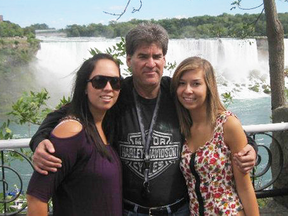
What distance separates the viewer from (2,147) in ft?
7.76

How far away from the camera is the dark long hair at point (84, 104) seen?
5.22 feet

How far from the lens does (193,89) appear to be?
5.75ft

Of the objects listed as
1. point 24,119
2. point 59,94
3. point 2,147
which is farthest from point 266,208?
point 59,94

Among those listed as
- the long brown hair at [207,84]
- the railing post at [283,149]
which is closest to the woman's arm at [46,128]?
the long brown hair at [207,84]

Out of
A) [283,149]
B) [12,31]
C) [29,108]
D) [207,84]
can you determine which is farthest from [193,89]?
[12,31]

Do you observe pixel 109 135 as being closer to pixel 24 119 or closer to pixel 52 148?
pixel 52 148

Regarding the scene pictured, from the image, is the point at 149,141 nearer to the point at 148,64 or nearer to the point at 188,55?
the point at 148,64

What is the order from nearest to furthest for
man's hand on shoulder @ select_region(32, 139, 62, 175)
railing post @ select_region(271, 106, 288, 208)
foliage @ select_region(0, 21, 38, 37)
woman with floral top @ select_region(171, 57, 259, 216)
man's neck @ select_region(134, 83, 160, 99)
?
man's hand on shoulder @ select_region(32, 139, 62, 175), woman with floral top @ select_region(171, 57, 259, 216), man's neck @ select_region(134, 83, 160, 99), railing post @ select_region(271, 106, 288, 208), foliage @ select_region(0, 21, 38, 37)

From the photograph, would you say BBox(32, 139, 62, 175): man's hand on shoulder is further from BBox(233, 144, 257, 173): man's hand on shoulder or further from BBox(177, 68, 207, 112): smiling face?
BBox(233, 144, 257, 173): man's hand on shoulder

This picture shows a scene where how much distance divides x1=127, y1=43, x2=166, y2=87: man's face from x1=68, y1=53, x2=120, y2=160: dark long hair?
19cm

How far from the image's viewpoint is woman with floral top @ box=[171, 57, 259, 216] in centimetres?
170

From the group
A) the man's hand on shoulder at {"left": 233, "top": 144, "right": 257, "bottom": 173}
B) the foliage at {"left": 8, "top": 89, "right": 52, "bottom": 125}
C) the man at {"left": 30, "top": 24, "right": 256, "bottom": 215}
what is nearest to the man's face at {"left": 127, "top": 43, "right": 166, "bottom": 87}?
the man at {"left": 30, "top": 24, "right": 256, "bottom": 215}

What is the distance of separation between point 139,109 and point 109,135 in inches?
7.9

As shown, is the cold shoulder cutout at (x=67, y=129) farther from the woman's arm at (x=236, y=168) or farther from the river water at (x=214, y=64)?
the river water at (x=214, y=64)
